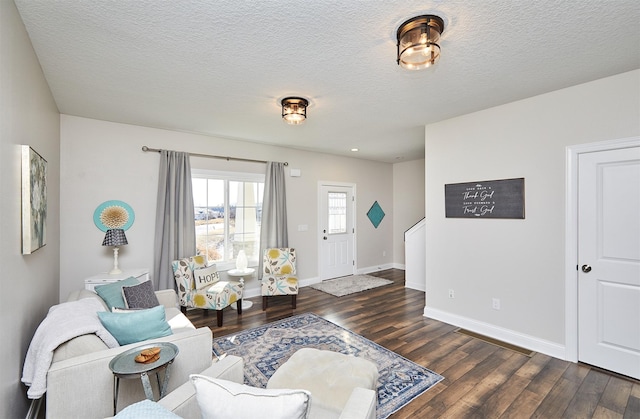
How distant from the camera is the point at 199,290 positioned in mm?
3787

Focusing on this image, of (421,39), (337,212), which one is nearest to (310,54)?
(421,39)

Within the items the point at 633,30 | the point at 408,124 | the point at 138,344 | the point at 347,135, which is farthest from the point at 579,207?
the point at 138,344

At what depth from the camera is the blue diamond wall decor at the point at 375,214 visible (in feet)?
22.2

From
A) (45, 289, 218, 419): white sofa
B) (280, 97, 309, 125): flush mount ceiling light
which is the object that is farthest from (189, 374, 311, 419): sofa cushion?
(280, 97, 309, 125): flush mount ceiling light

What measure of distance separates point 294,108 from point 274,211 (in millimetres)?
2312

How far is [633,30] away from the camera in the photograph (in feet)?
6.31

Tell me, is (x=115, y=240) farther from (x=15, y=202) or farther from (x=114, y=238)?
(x=15, y=202)

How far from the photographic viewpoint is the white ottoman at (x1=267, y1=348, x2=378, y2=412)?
1632 mm

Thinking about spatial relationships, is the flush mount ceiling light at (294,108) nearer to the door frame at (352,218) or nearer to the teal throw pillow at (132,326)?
the teal throw pillow at (132,326)

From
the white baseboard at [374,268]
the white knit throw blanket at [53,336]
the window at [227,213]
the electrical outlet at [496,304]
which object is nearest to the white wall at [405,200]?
the white baseboard at [374,268]

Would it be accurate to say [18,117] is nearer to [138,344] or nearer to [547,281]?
[138,344]

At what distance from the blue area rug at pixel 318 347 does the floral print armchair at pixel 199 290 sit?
1.62 ft

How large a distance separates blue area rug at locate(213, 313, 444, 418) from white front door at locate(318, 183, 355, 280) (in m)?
2.06

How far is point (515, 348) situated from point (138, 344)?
3445 mm
